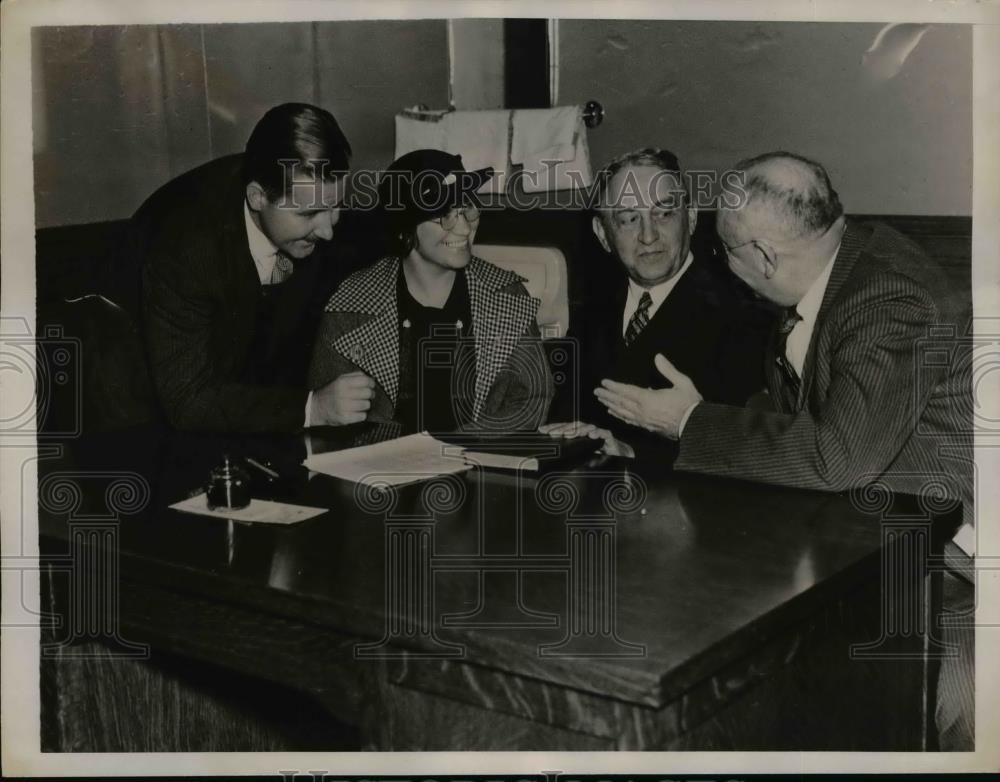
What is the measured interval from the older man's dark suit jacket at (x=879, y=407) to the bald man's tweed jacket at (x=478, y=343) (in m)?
0.49

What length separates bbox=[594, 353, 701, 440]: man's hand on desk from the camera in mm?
2406

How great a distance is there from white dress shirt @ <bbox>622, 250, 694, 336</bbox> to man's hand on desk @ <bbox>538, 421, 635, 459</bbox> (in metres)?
0.39

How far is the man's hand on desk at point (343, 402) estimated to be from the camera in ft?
8.47

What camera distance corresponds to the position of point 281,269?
2676 mm

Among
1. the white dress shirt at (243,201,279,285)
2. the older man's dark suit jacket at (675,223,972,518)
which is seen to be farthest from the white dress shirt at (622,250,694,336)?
the white dress shirt at (243,201,279,285)

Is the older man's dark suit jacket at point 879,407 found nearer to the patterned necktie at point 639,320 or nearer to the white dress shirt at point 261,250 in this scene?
the patterned necktie at point 639,320

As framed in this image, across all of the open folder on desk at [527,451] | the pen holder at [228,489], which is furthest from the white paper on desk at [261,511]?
the open folder on desk at [527,451]

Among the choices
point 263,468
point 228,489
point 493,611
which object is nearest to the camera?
point 493,611

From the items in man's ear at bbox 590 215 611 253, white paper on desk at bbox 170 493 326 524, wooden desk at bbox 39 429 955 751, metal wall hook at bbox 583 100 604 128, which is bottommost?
wooden desk at bbox 39 429 955 751

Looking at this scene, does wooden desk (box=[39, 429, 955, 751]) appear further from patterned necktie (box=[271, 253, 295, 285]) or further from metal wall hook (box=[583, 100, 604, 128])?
metal wall hook (box=[583, 100, 604, 128])

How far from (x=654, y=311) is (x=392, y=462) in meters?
0.79

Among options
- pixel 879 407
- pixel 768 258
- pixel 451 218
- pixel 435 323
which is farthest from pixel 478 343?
pixel 879 407

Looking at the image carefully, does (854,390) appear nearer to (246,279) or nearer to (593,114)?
(593,114)

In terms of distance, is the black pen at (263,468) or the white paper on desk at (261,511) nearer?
the white paper on desk at (261,511)
